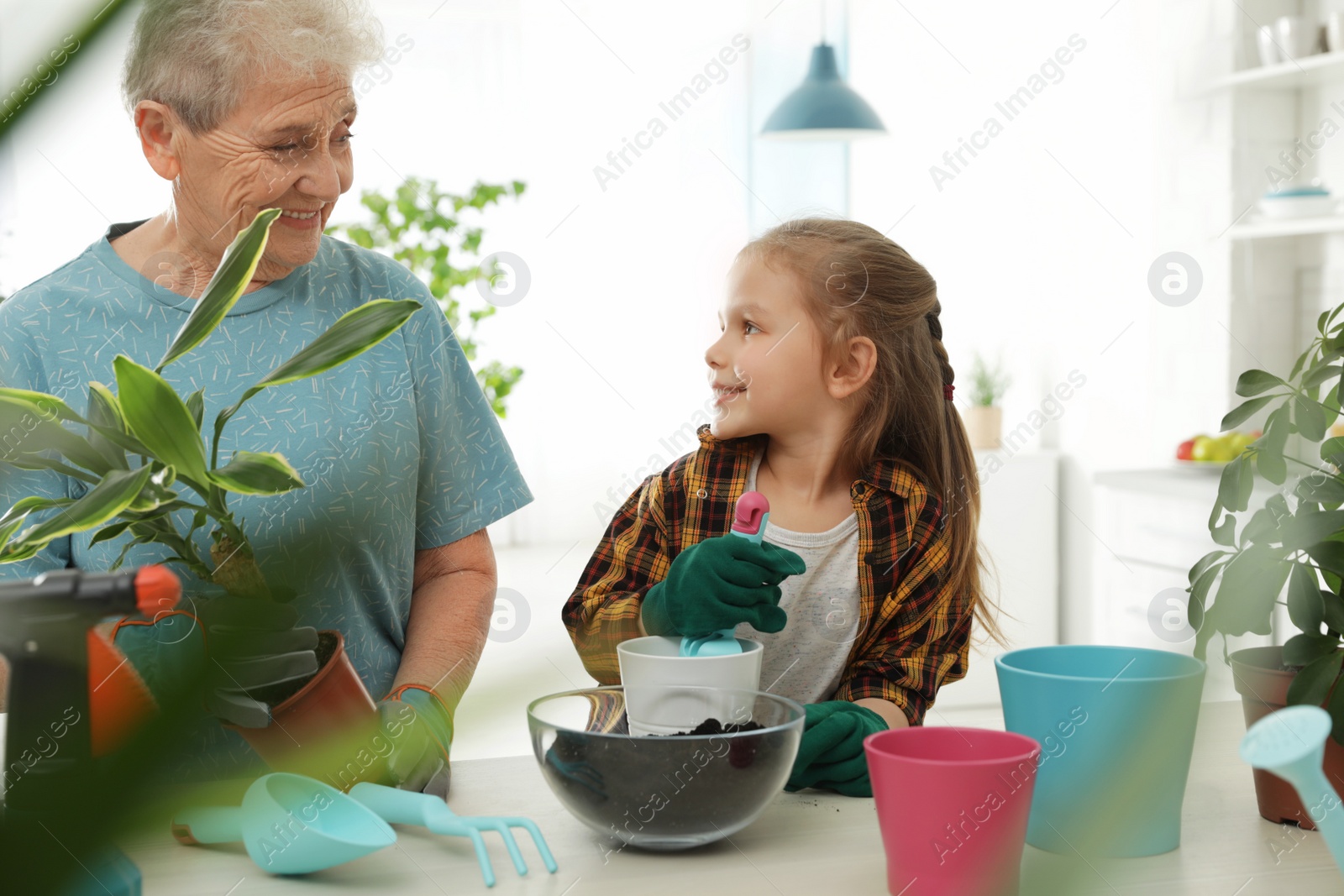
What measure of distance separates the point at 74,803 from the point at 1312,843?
0.80m

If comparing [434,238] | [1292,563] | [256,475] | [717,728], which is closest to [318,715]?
[256,475]

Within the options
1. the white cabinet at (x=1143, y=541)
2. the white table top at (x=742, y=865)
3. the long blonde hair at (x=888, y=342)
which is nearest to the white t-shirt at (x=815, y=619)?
the long blonde hair at (x=888, y=342)

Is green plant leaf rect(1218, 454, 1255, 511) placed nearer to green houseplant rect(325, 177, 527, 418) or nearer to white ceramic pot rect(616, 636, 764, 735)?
white ceramic pot rect(616, 636, 764, 735)

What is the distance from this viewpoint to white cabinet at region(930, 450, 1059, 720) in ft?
11.8

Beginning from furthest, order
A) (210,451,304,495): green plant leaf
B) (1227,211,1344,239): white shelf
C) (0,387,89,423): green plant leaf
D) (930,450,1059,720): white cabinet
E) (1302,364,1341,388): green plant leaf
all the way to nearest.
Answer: (930,450,1059,720): white cabinet
(1227,211,1344,239): white shelf
(1302,364,1341,388): green plant leaf
(210,451,304,495): green plant leaf
(0,387,89,423): green plant leaf

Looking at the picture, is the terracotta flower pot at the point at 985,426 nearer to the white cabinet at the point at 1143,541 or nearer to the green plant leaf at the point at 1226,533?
the white cabinet at the point at 1143,541

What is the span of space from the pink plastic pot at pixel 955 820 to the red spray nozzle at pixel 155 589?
18.7 inches

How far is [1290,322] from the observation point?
321cm

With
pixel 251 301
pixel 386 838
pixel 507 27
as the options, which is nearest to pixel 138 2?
pixel 386 838

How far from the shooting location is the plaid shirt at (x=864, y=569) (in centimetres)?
108

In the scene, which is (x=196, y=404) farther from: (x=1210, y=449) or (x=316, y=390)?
(x=1210, y=449)

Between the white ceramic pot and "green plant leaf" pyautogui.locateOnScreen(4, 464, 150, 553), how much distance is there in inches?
14.7

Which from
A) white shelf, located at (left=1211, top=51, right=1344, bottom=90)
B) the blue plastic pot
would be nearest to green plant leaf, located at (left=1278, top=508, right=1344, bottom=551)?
the blue plastic pot

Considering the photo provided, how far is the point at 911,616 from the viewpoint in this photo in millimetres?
1138
